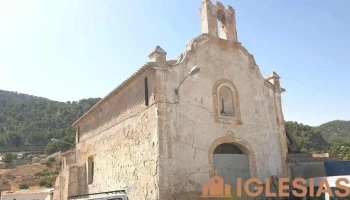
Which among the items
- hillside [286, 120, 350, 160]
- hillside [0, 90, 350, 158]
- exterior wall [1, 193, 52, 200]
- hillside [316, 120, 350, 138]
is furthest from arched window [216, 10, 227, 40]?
hillside [316, 120, 350, 138]

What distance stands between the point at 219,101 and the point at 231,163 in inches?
103

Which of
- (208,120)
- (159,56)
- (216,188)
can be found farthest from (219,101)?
(216,188)

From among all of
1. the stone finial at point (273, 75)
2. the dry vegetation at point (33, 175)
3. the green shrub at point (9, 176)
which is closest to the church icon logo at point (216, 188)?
the stone finial at point (273, 75)

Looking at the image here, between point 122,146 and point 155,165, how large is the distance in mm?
3559

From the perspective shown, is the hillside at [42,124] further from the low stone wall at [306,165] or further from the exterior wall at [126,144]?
the low stone wall at [306,165]

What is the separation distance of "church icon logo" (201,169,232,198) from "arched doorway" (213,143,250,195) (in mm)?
275

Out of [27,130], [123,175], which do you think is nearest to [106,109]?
[123,175]

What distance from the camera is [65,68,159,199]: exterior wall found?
11.9m

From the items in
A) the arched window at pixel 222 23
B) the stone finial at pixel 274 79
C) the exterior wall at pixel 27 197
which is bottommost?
the exterior wall at pixel 27 197

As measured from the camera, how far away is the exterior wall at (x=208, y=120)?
37.8 feet

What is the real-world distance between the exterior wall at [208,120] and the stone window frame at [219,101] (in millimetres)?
76

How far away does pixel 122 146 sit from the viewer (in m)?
14.4

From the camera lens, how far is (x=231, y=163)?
13.0 metres

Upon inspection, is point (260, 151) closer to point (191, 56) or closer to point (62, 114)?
point (191, 56)
